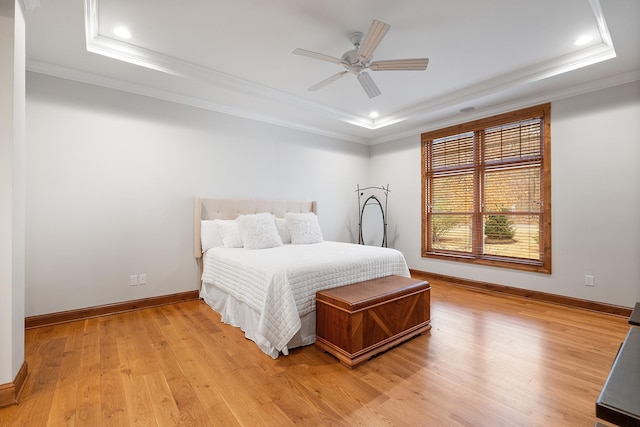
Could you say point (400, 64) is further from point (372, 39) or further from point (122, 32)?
point (122, 32)

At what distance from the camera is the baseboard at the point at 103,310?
9.29 feet

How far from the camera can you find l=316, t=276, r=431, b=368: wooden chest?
2.15 metres

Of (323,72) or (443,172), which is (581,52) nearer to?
(443,172)

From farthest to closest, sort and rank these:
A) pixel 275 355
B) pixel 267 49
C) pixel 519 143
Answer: pixel 519 143
pixel 267 49
pixel 275 355

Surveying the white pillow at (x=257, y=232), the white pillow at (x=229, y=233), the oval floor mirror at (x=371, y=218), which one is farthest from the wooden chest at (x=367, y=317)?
the oval floor mirror at (x=371, y=218)

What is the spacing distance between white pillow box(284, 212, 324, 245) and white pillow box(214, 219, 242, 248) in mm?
724

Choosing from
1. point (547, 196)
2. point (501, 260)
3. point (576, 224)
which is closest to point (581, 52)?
point (547, 196)

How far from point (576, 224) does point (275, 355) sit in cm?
372

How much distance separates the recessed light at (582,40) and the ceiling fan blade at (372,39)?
201 centimetres

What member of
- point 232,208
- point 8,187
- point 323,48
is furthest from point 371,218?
point 8,187

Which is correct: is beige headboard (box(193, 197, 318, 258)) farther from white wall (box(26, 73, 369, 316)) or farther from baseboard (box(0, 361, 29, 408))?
baseboard (box(0, 361, 29, 408))

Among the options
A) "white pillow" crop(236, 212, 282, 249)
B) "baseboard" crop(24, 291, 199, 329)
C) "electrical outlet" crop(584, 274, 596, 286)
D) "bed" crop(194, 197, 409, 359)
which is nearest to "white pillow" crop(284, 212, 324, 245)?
"bed" crop(194, 197, 409, 359)

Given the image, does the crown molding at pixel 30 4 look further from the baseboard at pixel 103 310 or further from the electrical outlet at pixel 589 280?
the electrical outlet at pixel 589 280

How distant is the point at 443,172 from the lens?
4828 mm
